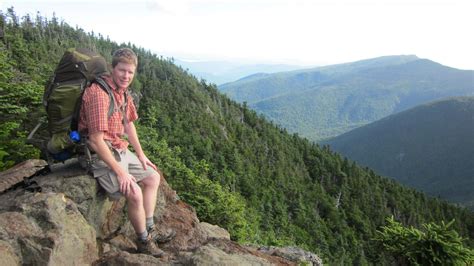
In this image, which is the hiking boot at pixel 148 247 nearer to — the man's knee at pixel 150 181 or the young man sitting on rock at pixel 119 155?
the young man sitting on rock at pixel 119 155

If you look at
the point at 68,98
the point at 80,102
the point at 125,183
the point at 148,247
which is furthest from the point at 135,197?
the point at 68,98

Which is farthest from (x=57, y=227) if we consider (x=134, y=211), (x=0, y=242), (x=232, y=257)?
(x=232, y=257)

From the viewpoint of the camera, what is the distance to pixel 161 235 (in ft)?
25.0

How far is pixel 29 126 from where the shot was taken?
12938 mm

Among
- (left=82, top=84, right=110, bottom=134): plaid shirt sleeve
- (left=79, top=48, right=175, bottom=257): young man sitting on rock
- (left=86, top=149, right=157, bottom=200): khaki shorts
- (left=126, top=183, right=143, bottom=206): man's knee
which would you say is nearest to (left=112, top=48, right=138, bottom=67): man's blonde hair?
(left=79, top=48, right=175, bottom=257): young man sitting on rock

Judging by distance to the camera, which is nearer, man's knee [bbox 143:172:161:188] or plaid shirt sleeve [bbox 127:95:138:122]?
man's knee [bbox 143:172:161:188]

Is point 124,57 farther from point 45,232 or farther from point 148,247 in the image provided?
point 148,247

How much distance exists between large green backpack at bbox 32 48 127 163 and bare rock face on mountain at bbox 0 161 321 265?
0.64m

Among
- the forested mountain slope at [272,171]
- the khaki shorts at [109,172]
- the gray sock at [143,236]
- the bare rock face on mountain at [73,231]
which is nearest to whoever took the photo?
the bare rock face on mountain at [73,231]

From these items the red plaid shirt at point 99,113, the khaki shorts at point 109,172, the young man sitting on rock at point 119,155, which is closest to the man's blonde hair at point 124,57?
the young man sitting on rock at point 119,155

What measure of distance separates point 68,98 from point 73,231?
210cm

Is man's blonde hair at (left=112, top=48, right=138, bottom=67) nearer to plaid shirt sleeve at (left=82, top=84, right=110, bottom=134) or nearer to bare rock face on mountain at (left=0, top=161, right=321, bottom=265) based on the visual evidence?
plaid shirt sleeve at (left=82, top=84, right=110, bottom=134)

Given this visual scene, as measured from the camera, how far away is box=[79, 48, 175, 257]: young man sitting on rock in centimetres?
612

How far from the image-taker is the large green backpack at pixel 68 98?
249 inches
